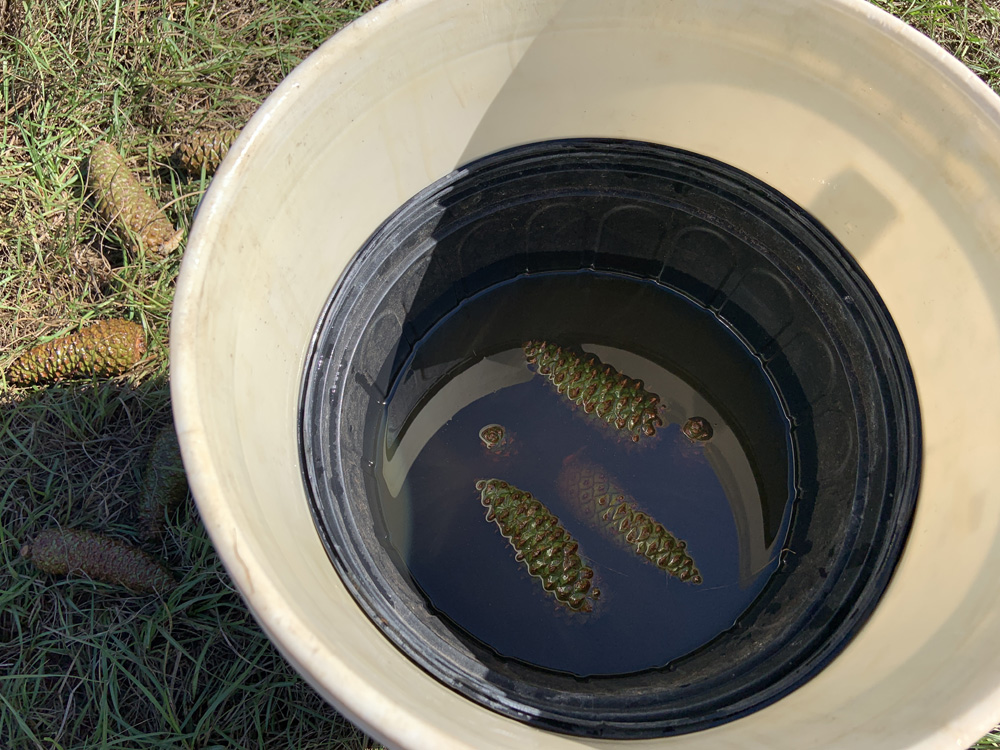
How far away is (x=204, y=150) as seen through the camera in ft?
4.83

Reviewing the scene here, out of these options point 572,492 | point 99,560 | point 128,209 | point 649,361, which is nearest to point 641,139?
point 649,361

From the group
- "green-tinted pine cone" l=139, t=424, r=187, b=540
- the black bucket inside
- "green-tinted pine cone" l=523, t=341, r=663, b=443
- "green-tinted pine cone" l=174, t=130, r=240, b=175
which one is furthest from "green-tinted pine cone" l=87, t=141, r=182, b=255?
"green-tinted pine cone" l=523, t=341, r=663, b=443

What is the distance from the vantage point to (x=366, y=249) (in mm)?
1099

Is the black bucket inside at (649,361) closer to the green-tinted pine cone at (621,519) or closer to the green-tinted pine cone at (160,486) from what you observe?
the green-tinted pine cone at (621,519)

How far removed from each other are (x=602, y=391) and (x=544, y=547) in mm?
317

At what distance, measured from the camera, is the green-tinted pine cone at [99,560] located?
1254mm

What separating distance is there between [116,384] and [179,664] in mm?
550

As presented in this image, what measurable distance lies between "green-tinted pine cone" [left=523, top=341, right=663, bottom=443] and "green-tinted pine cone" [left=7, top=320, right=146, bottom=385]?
0.78 metres

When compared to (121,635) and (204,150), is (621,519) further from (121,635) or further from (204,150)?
(204,150)

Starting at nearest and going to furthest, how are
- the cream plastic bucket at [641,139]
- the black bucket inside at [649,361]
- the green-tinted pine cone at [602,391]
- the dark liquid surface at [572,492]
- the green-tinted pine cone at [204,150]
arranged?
the cream plastic bucket at [641,139], the black bucket inside at [649,361], the dark liquid surface at [572,492], the green-tinted pine cone at [602,391], the green-tinted pine cone at [204,150]

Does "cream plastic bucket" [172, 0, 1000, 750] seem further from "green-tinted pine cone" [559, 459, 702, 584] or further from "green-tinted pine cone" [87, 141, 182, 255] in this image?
"green-tinted pine cone" [87, 141, 182, 255]

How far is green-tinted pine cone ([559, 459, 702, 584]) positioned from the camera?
1249 mm

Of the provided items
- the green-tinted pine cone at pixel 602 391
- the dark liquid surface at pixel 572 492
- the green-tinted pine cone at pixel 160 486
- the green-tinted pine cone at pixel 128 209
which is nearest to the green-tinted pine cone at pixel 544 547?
the dark liquid surface at pixel 572 492

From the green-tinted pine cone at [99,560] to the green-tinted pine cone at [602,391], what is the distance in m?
0.80
